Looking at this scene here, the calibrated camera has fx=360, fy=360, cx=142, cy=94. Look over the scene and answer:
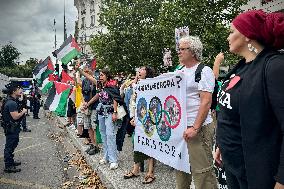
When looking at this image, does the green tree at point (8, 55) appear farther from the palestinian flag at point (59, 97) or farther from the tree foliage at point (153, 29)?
the palestinian flag at point (59, 97)

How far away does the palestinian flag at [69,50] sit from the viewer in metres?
11.0

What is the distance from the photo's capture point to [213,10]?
2095cm

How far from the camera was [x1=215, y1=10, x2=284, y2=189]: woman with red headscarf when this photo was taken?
1.87 m

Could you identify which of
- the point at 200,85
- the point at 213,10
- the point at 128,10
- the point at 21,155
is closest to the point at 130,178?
the point at 200,85

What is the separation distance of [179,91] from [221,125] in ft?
5.16

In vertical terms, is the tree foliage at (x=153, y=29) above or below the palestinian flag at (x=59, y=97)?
above

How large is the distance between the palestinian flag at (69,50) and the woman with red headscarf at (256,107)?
915cm

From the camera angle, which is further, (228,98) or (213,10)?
(213,10)

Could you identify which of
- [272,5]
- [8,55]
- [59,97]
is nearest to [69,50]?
[59,97]

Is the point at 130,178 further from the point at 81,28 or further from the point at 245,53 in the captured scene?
the point at 81,28

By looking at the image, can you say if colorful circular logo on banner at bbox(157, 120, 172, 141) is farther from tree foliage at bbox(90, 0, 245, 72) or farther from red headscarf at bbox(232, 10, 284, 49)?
tree foliage at bbox(90, 0, 245, 72)

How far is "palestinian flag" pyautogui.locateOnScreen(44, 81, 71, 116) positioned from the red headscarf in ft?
31.0

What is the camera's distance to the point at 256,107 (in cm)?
194

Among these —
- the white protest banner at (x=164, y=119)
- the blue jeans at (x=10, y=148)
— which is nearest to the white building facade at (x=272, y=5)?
the blue jeans at (x=10, y=148)
